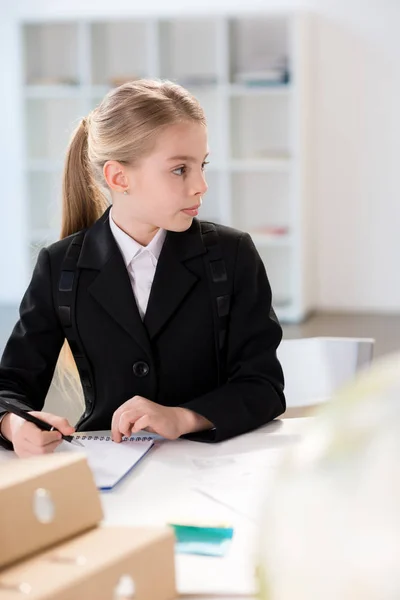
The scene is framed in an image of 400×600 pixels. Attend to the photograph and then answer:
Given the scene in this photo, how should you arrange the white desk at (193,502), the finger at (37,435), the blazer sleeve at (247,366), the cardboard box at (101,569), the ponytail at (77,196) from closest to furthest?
the cardboard box at (101,569) < the white desk at (193,502) < the finger at (37,435) < the blazer sleeve at (247,366) < the ponytail at (77,196)

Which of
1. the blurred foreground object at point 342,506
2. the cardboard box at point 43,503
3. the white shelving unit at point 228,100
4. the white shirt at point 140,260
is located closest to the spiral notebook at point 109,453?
the white shirt at point 140,260

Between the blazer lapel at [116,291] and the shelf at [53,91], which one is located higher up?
the shelf at [53,91]

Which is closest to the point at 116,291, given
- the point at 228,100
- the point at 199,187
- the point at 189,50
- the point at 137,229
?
the point at 137,229

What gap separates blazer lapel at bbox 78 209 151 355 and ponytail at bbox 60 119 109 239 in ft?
0.61

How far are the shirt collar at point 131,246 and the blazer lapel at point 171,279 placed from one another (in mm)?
19

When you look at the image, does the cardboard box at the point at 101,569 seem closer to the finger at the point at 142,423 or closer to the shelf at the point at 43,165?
the finger at the point at 142,423

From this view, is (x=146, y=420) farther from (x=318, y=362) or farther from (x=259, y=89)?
(x=259, y=89)

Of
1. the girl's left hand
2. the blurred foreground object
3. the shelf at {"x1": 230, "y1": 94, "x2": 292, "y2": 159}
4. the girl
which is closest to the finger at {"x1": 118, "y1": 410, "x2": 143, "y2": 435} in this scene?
the girl's left hand

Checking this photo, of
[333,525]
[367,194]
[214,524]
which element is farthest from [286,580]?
[367,194]

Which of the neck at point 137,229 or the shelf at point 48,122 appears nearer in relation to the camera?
the neck at point 137,229

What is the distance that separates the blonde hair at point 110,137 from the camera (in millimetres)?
1812

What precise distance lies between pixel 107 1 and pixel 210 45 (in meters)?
0.81

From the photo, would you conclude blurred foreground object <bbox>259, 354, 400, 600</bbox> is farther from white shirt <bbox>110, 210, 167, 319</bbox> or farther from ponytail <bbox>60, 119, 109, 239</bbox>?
ponytail <bbox>60, 119, 109, 239</bbox>

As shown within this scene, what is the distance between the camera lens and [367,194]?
22.0ft
